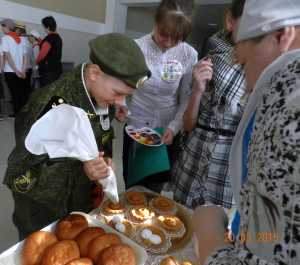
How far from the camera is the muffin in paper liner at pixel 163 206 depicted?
1.01 meters

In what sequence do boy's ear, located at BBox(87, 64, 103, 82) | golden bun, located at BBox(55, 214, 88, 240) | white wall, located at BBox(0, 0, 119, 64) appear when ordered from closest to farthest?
golden bun, located at BBox(55, 214, 88, 240) < boy's ear, located at BBox(87, 64, 103, 82) < white wall, located at BBox(0, 0, 119, 64)

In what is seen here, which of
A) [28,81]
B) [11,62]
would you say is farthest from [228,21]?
[28,81]

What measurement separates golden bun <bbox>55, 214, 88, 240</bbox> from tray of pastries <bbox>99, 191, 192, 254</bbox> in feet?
0.34

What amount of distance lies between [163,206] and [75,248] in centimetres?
38

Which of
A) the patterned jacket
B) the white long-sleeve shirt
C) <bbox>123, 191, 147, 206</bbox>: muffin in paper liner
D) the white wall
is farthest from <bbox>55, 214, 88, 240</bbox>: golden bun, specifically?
the white wall

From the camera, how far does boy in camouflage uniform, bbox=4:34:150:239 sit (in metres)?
0.84

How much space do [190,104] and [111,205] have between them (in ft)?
1.75

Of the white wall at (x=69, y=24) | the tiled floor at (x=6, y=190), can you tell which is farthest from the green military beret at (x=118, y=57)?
the white wall at (x=69, y=24)

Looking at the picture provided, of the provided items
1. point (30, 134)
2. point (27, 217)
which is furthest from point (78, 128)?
point (27, 217)

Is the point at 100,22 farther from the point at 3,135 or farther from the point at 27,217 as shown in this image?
the point at 27,217

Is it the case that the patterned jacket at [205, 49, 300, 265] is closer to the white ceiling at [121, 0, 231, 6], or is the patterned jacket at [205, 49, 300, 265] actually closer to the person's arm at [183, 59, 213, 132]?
the person's arm at [183, 59, 213, 132]

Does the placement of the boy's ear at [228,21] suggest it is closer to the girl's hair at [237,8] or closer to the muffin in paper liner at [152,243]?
the girl's hair at [237,8]

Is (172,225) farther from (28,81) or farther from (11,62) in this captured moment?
(28,81)

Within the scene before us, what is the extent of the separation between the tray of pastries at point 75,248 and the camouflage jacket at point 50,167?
117 mm
